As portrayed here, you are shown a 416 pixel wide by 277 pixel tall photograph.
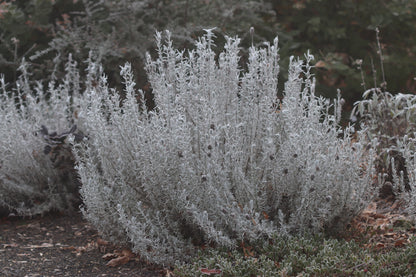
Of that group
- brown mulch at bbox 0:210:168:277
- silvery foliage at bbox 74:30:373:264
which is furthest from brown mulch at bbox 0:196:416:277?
silvery foliage at bbox 74:30:373:264

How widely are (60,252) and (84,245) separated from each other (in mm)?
181

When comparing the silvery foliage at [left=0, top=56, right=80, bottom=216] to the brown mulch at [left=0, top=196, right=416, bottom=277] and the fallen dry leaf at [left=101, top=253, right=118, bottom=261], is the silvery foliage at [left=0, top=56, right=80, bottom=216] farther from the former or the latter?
the fallen dry leaf at [left=101, top=253, right=118, bottom=261]

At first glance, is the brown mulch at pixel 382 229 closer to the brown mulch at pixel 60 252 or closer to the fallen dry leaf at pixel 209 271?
the fallen dry leaf at pixel 209 271

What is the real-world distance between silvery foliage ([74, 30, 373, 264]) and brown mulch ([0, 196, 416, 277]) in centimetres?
15

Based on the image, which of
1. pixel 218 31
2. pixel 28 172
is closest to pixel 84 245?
pixel 28 172

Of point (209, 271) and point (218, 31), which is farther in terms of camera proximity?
point (218, 31)

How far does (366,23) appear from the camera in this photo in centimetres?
612

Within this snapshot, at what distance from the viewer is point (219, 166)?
2.55 meters

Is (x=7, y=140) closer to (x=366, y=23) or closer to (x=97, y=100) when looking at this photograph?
(x=97, y=100)

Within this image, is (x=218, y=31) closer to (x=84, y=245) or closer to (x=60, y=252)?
(x=84, y=245)

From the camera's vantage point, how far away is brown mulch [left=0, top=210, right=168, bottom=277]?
2863 millimetres

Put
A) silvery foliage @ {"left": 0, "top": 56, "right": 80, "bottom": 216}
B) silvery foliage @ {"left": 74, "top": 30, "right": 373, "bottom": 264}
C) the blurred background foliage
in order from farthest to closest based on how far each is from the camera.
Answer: the blurred background foliage → silvery foliage @ {"left": 0, "top": 56, "right": 80, "bottom": 216} → silvery foliage @ {"left": 74, "top": 30, "right": 373, "bottom": 264}

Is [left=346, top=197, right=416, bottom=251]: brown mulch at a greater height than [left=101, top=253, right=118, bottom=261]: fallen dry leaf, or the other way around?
[left=346, top=197, right=416, bottom=251]: brown mulch

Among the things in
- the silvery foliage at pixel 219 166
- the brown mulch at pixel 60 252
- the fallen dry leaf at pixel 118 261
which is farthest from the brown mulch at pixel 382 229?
the fallen dry leaf at pixel 118 261
